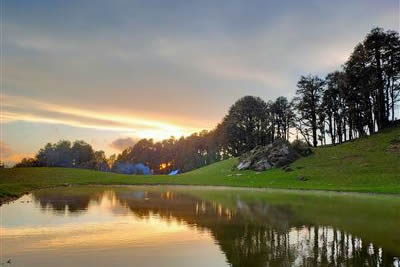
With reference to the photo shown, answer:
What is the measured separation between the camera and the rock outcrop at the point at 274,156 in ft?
293

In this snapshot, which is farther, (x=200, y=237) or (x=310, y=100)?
(x=310, y=100)

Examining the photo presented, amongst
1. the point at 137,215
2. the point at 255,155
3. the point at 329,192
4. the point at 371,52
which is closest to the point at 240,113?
the point at 255,155

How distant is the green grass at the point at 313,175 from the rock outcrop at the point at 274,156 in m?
2.71

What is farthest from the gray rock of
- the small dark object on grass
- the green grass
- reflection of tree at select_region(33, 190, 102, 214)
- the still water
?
the still water

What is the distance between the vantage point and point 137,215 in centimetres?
3247

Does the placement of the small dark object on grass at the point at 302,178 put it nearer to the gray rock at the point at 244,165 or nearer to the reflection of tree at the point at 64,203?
the gray rock at the point at 244,165

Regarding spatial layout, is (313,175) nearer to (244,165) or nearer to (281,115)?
(244,165)

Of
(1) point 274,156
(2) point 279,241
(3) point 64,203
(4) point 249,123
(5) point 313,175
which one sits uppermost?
(4) point 249,123

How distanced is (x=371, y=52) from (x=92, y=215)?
261 ft

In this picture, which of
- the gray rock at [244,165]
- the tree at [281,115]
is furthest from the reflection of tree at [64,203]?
the tree at [281,115]

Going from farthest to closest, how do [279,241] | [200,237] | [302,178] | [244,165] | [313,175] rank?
[244,165], [313,175], [302,178], [200,237], [279,241]

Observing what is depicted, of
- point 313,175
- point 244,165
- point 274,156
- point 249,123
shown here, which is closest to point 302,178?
point 313,175

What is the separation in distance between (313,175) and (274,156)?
1979cm

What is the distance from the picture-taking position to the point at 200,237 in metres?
22.4
